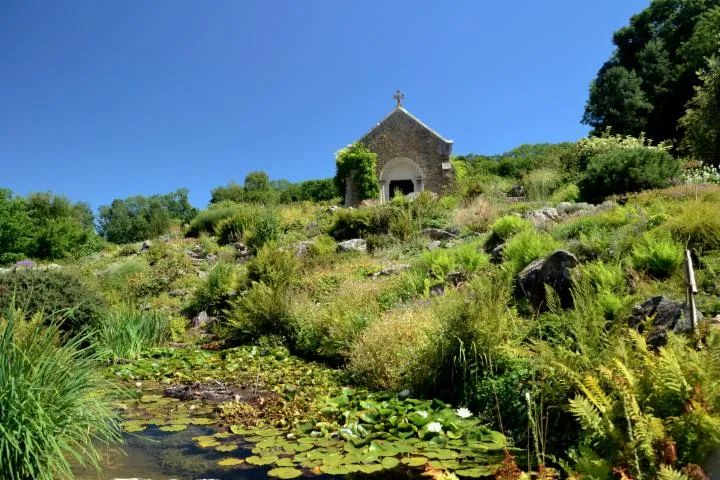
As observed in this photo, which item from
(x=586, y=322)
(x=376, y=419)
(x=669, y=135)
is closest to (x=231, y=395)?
(x=376, y=419)

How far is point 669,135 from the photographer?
25.5 m

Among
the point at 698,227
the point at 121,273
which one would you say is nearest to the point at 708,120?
the point at 698,227

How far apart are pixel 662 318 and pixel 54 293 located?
7.74 meters

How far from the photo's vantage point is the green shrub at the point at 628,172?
10492mm

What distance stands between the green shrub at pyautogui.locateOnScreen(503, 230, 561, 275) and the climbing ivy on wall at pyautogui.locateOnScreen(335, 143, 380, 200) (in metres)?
14.2

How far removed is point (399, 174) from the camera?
2100 cm

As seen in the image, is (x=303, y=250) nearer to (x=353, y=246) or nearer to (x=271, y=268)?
(x=353, y=246)

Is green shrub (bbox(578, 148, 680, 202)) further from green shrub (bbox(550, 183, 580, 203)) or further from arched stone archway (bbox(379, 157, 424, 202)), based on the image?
arched stone archway (bbox(379, 157, 424, 202))

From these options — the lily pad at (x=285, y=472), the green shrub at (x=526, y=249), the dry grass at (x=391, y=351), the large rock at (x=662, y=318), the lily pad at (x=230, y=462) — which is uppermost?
the green shrub at (x=526, y=249)

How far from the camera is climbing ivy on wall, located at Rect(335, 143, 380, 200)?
2073cm

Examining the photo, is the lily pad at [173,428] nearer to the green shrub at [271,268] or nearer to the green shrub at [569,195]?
the green shrub at [271,268]

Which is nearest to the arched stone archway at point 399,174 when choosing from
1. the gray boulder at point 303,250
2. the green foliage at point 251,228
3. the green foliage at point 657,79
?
the green foliage at point 251,228

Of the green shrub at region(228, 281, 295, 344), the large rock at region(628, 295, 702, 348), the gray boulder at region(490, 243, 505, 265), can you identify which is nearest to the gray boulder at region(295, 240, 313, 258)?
the green shrub at region(228, 281, 295, 344)

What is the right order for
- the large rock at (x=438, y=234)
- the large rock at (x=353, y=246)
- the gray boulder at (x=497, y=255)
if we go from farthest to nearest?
the large rock at (x=353, y=246)
the large rock at (x=438, y=234)
the gray boulder at (x=497, y=255)
